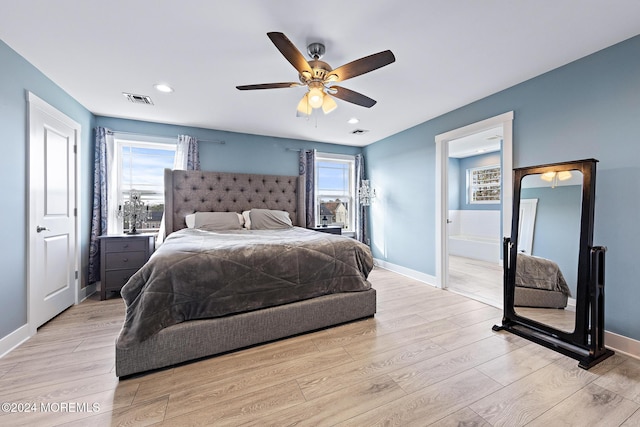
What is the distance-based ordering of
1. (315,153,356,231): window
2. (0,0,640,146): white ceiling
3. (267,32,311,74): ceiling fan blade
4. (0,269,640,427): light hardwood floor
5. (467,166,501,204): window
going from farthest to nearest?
(467,166,501,204): window < (315,153,356,231): window < (0,0,640,146): white ceiling < (267,32,311,74): ceiling fan blade < (0,269,640,427): light hardwood floor

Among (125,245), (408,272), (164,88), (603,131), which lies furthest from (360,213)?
(125,245)

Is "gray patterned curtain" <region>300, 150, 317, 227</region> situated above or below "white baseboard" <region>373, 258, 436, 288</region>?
above

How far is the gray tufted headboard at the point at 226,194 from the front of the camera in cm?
373

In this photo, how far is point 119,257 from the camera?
3.17 m

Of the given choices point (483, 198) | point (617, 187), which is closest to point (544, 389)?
point (617, 187)

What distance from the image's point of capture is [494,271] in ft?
14.3

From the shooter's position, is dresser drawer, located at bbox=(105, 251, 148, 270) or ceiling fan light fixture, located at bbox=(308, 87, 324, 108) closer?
ceiling fan light fixture, located at bbox=(308, 87, 324, 108)

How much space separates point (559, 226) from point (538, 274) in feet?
1.56

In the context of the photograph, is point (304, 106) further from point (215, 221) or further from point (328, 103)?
point (215, 221)

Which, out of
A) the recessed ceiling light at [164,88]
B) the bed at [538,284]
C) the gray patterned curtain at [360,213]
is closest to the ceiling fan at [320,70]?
the recessed ceiling light at [164,88]

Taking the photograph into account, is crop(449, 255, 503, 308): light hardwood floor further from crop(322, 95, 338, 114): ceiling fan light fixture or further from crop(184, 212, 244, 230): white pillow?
crop(184, 212, 244, 230): white pillow

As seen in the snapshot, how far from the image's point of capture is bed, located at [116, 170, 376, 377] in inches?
66.4

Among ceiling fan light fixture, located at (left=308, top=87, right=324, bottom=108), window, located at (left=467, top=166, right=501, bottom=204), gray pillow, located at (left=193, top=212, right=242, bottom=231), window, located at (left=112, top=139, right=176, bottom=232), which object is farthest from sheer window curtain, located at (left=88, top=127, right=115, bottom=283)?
window, located at (left=467, top=166, right=501, bottom=204)

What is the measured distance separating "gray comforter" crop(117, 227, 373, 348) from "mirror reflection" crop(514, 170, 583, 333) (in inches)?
59.2
